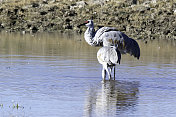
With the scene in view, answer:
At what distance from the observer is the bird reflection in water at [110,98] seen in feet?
35.1

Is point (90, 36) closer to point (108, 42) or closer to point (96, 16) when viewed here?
point (108, 42)

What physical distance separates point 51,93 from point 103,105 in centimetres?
170

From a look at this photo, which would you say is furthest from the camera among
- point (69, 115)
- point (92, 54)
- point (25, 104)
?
point (92, 54)

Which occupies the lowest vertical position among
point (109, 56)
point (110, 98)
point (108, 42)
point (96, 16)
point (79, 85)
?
point (110, 98)

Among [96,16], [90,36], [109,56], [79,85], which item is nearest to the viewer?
[79,85]

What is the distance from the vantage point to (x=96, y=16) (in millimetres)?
38094

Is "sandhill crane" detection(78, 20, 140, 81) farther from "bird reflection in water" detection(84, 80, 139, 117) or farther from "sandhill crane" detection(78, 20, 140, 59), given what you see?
"bird reflection in water" detection(84, 80, 139, 117)

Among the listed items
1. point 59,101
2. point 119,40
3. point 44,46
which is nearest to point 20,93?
point 59,101

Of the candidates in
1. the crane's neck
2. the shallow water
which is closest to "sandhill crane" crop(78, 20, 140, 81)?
the crane's neck

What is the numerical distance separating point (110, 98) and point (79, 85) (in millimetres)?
1813

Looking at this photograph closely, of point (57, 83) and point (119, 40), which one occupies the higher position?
point (119, 40)

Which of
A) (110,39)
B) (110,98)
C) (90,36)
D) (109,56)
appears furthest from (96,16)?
(110,98)

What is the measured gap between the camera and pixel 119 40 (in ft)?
52.4

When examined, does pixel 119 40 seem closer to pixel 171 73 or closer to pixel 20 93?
pixel 171 73
